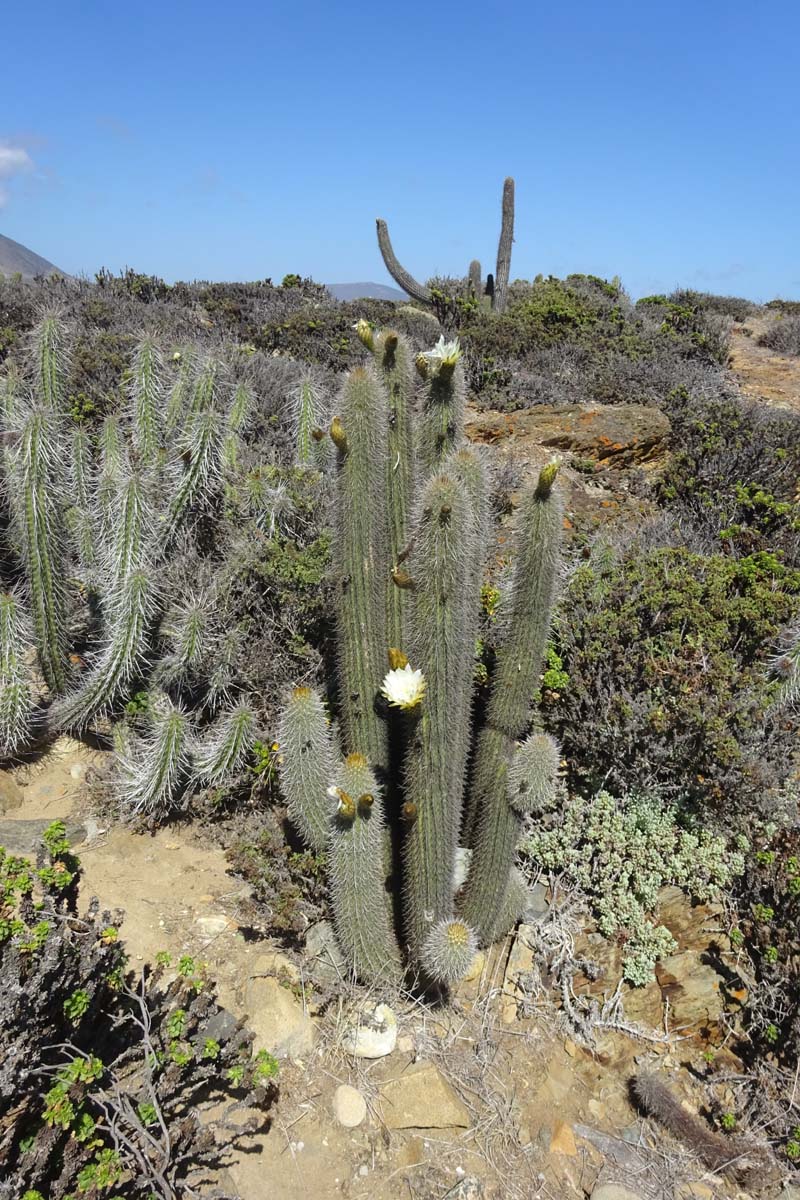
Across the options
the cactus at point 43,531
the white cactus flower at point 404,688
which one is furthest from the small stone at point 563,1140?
the cactus at point 43,531

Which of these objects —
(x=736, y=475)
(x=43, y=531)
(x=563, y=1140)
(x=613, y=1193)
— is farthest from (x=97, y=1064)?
(x=736, y=475)

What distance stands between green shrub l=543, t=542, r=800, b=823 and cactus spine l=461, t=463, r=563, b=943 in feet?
2.61

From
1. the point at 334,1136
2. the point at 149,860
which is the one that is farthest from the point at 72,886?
the point at 334,1136

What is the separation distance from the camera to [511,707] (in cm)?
281

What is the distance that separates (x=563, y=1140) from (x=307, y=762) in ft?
5.54

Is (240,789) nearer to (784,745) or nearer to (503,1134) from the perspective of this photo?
(503,1134)

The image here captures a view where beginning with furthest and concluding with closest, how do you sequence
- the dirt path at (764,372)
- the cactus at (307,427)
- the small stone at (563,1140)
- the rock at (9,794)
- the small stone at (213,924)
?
the dirt path at (764,372) → the cactus at (307,427) → the rock at (9,794) → the small stone at (213,924) → the small stone at (563,1140)

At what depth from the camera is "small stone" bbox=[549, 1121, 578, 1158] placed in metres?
2.53

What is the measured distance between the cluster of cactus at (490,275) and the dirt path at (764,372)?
375 cm

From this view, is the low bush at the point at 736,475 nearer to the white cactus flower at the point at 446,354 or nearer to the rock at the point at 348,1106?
the white cactus flower at the point at 446,354

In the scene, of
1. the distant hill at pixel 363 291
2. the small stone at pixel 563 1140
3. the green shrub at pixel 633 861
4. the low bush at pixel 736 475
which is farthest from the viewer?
the distant hill at pixel 363 291

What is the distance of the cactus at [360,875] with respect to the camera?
8.03 ft

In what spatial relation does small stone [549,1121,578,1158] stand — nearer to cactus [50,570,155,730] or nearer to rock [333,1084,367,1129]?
rock [333,1084,367,1129]

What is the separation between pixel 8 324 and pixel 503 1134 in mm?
8488
